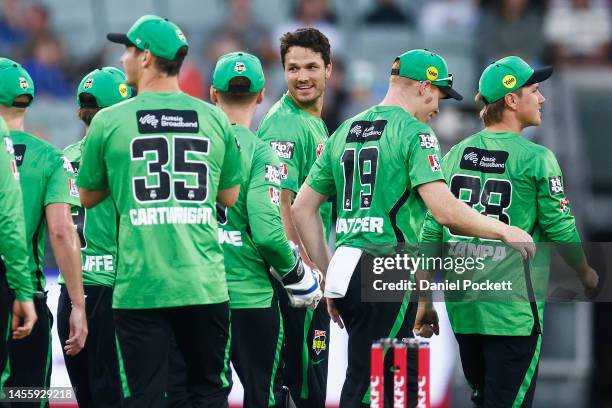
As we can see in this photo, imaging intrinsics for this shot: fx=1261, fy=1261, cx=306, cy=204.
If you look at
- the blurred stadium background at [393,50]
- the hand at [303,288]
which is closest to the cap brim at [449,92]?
the hand at [303,288]

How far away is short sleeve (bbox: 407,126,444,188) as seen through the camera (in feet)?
23.5

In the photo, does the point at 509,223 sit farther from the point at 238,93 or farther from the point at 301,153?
the point at 238,93

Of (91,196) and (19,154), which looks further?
(19,154)

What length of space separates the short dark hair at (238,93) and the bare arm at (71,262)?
1.17m

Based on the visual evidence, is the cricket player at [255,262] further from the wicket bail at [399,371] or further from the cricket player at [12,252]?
the cricket player at [12,252]

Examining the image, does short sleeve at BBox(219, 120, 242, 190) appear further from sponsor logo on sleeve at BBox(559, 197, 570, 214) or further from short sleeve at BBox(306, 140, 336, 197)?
sponsor logo on sleeve at BBox(559, 197, 570, 214)

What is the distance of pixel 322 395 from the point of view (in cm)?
839

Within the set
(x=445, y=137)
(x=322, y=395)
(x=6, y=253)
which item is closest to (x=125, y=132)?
(x=6, y=253)

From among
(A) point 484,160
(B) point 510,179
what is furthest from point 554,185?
(A) point 484,160

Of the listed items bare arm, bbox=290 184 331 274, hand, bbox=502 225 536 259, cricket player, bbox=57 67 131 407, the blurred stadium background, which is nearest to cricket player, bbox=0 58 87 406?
cricket player, bbox=57 67 131 407

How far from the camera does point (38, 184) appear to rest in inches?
285

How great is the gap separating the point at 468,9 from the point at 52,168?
1088 centimetres

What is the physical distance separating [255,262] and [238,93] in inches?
40.5

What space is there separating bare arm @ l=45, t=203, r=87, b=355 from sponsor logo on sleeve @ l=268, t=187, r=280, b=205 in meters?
1.15
